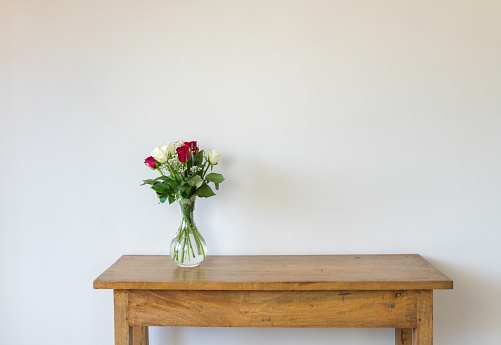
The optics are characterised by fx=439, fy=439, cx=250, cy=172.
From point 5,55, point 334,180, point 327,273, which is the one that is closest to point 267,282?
point 327,273

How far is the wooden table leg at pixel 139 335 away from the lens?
1799 mm

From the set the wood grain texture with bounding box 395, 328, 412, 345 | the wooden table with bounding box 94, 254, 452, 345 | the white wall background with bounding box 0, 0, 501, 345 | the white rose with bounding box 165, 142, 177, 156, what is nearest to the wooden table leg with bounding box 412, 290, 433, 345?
the wooden table with bounding box 94, 254, 452, 345

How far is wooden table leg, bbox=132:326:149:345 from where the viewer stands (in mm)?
1799

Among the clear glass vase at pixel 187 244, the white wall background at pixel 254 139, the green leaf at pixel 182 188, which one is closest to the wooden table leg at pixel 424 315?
the white wall background at pixel 254 139

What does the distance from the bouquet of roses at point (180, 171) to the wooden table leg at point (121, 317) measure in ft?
1.31

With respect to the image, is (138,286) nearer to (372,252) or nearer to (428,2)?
(372,252)

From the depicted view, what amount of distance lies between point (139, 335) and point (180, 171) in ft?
2.33

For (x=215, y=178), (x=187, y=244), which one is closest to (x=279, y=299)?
Answer: (x=187, y=244)

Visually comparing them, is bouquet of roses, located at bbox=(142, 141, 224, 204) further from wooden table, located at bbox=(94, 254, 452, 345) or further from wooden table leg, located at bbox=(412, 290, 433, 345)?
wooden table leg, located at bbox=(412, 290, 433, 345)

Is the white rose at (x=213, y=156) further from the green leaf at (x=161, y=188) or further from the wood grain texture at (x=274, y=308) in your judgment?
the wood grain texture at (x=274, y=308)

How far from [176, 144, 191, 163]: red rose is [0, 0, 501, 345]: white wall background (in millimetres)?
261

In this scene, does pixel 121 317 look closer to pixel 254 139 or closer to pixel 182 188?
pixel 182 188

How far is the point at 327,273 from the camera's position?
63.0 inches

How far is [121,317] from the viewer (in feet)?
5.08
